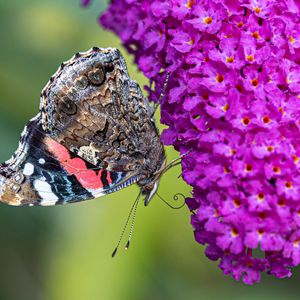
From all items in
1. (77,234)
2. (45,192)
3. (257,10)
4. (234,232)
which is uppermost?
(257,10)

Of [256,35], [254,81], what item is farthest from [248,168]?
[256,35]

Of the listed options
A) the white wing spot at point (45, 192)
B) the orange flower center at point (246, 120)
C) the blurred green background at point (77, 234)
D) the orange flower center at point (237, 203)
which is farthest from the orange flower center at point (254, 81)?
the blurred green background at point (77, 234)

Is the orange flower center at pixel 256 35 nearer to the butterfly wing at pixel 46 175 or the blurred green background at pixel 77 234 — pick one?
the butterfly wing at pixel 46 175

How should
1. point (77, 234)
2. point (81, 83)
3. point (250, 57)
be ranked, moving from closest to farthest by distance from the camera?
point (250, 57), point (81, 83), point (77, 234)

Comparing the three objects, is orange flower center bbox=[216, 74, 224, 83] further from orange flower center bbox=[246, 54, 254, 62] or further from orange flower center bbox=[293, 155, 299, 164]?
orange flower center bbox=[293, 155, 299, 164]

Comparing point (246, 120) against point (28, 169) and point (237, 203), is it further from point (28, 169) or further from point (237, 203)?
point (28, 169)

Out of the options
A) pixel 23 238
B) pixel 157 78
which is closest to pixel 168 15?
pixel 157 78
